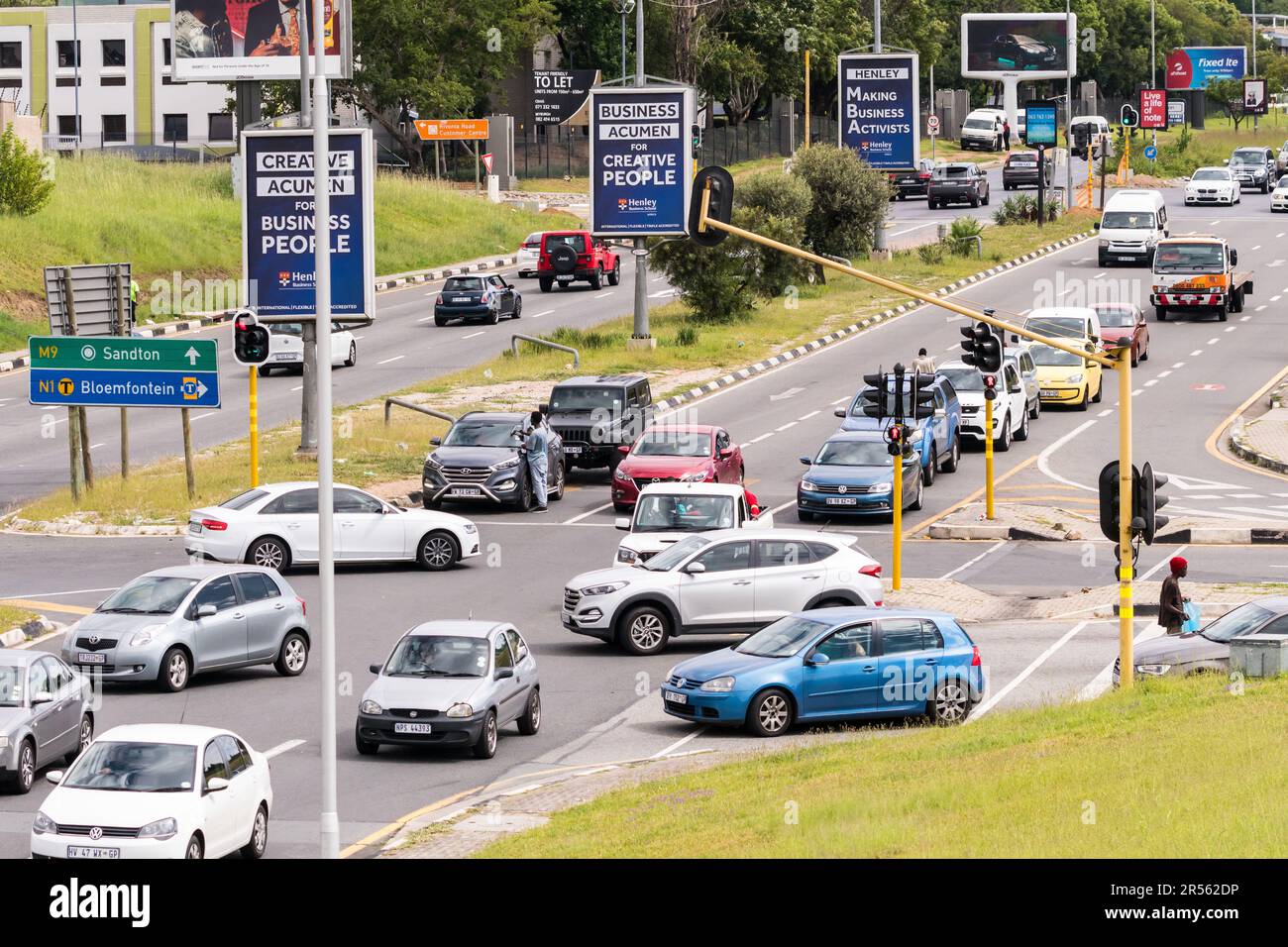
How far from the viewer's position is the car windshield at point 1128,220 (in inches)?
2478

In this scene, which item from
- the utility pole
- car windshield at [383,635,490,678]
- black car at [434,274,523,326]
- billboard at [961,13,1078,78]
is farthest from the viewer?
billboard at [961,13,1078,78]

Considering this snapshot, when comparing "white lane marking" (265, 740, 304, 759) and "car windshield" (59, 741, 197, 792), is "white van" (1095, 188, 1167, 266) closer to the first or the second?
"white lane marking" (265, 740, 304, 759)

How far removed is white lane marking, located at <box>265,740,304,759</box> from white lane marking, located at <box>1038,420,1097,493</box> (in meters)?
19.3

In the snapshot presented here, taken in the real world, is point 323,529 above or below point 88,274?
below

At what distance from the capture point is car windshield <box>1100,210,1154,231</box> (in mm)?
62938

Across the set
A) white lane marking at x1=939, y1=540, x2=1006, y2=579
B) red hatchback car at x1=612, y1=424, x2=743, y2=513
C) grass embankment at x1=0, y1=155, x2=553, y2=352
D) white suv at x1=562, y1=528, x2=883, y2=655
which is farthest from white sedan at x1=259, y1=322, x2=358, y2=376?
white suv at x1=562, y1=528, x2=883, y2=655

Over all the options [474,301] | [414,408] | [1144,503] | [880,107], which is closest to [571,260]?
[474,301]

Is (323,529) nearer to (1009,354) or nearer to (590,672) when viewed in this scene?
(590,672)

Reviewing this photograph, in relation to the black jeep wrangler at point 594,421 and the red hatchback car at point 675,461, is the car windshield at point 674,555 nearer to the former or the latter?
the red hatchback car at point 675,461

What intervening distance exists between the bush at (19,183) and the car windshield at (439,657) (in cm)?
4442

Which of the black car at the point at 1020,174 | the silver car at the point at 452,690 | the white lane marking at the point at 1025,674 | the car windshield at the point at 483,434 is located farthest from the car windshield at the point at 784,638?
the black car at the point at 1020,174

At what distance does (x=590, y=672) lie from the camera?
2308cm

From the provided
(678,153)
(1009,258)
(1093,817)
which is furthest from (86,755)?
(1009,258)
